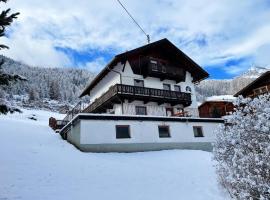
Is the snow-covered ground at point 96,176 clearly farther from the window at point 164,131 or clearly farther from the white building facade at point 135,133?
the window at point 164,131

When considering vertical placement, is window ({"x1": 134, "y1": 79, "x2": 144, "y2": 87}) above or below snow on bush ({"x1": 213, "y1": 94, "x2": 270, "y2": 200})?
above

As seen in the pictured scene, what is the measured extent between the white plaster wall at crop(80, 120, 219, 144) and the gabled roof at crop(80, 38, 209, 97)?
9.47 meters

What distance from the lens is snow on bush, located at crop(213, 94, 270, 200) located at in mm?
9453

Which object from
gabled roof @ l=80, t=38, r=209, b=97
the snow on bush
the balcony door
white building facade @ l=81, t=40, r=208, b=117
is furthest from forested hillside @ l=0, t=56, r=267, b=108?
the snow on bush

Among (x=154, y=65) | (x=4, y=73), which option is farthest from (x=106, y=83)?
(x=4, y=73)

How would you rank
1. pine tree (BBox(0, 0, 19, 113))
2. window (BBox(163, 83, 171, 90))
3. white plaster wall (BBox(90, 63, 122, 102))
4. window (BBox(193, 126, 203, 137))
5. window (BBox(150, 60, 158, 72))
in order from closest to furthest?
1. pine tree (BBox(0, 0, 19, 113))
2. window (BBox(193, 126, 203, 137))
3. white plaster wall (BBox(90, 63, 122, 102))
4. window (BBox(150, 60, 158, 72))
5. window (BBox(163, 83, 171, 90))

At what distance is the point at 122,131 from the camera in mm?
21953

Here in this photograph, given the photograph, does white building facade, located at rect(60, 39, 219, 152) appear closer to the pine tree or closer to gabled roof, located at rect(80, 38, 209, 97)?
gabled roof, located at rect(80, 38, 209, 97)

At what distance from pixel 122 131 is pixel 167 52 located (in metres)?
16.5

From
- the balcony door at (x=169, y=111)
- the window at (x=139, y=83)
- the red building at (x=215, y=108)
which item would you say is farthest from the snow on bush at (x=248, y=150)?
the red building at (x=215, y=108)

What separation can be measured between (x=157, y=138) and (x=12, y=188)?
1507 cm

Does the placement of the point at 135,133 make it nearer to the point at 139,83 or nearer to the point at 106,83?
the point at 139,83

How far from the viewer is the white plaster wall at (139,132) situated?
20.0 metres

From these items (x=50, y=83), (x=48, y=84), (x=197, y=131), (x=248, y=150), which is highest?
(x=48, y=84)
